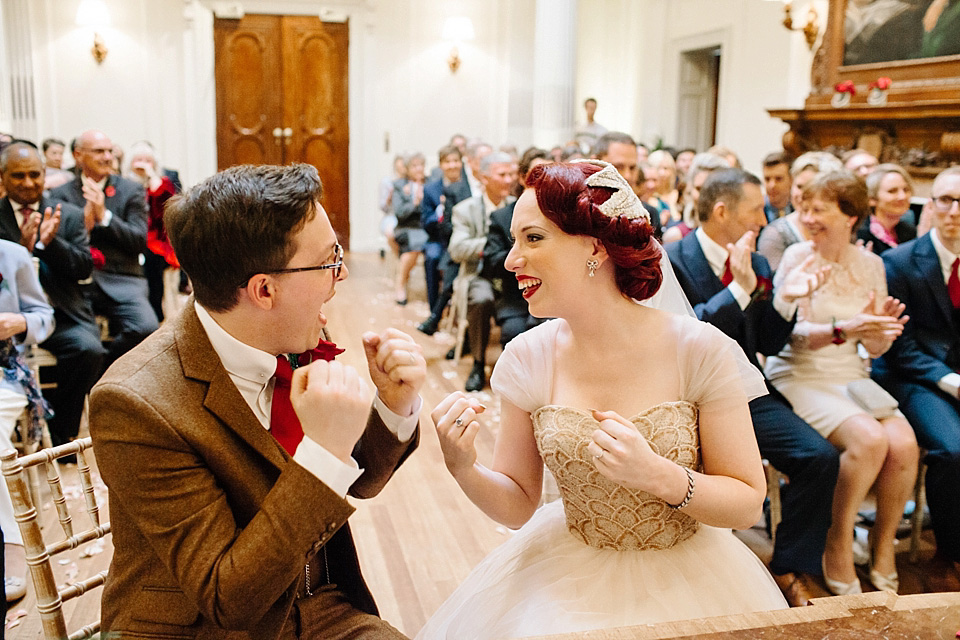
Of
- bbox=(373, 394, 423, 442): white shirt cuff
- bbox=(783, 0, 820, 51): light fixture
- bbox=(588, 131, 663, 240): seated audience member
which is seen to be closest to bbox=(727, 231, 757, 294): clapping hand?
bbox=(373, 394, 423, 442): white shirt cuff

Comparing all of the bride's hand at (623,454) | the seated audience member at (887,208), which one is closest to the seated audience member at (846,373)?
the seated audience member at (887,208)

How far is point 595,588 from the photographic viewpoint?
1649 millimetres

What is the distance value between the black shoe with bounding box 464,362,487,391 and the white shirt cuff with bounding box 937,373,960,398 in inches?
109

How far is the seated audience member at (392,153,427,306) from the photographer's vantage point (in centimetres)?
768

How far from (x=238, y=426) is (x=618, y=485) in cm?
82

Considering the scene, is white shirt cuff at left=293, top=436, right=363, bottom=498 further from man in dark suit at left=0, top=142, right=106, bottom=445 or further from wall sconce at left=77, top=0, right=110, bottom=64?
wall sconce at left=77, top=0, right=110, bottom=64

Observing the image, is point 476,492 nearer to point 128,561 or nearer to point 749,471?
point 749,471

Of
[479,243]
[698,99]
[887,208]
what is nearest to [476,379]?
[479,243]

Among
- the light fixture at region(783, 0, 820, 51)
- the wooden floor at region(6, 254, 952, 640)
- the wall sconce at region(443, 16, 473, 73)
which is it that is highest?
the wall sconce at region(443, 16, 473, 73)

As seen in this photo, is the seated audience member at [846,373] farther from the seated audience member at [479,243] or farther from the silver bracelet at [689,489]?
the seated audience member at [479,243]

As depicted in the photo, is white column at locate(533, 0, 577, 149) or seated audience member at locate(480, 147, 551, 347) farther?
white column at locate(533, 0, 577, 149)

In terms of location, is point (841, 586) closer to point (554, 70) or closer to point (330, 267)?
point (330, 267)

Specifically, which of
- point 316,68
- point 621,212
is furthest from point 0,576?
point 316,68

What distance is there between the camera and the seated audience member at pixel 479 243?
5.25m
